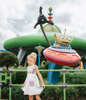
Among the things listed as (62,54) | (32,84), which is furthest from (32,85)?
(62,54)

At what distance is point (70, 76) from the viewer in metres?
5.82

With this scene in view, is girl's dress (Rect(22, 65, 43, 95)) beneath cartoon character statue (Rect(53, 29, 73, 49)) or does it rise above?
beneath

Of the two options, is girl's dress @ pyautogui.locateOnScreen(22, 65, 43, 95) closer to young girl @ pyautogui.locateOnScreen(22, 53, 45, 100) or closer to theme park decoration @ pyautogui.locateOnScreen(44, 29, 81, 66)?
young girl @ pyautogui.locateOnScreen(22, 53, 45, 100)

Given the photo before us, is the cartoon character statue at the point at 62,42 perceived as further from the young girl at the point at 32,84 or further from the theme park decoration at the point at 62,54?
the young girl at the point at 32,84

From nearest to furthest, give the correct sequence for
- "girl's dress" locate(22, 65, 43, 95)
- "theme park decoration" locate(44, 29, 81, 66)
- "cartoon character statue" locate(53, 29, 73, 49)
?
"girl's dress" locate(22, 65, 43, 95)
"theme park decoration" locate(44, 29, 81, 66)
"cartoon character statue" locate(53, 29, 73, 49)

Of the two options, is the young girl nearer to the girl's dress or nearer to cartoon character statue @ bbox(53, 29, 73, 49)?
the girl's dress

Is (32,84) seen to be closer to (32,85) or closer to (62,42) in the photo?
(32,85)

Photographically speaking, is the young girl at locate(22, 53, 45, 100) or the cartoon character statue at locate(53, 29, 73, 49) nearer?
the young girl at locate(22, 53, 45, 100)

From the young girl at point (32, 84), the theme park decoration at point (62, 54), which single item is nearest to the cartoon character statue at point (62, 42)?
the theme park decoration at point (62, 54)

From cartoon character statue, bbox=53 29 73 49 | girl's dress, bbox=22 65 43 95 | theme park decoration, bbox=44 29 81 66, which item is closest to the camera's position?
girl's dress, bbox=22 65 43 95

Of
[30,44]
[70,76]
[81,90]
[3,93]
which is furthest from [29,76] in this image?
[30,44]

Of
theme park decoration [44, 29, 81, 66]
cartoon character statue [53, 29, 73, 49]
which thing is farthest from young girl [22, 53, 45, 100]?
cartoon character statue [53, 29, 73, 49]

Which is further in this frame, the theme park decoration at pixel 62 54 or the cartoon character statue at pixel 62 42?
the cartoon character statue at pixel 62 42

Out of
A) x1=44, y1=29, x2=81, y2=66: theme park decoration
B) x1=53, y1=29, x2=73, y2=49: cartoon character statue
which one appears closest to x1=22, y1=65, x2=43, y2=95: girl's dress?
x1=44, y1=29, x2=81, y2=66: theme park decoration
